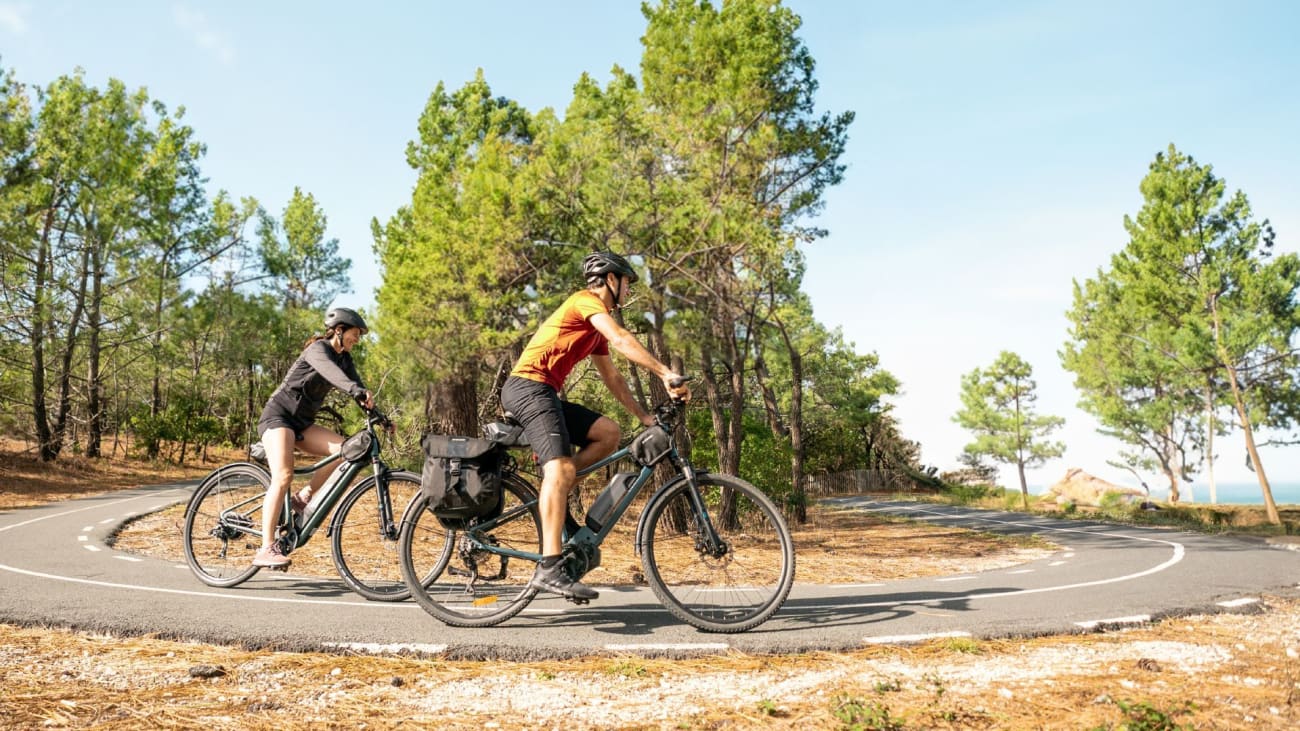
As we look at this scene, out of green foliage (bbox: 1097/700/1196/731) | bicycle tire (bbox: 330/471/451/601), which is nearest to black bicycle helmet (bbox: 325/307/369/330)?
bicycle tire (bbox: 330/471/451/601)

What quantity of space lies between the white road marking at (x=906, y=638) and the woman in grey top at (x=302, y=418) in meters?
3.68

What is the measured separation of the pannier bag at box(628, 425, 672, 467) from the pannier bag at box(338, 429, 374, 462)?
207 centimetres

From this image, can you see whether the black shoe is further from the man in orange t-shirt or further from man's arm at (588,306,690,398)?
man's arm at (588,306,690,398)

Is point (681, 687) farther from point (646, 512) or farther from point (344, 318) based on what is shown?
point (344, 318)

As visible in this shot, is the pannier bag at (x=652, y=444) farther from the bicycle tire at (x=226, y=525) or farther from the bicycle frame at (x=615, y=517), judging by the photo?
the bicycle tire at (x=226, y=525)

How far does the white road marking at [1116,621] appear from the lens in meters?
4.80

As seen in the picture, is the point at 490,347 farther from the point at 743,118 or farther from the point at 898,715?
the point at 898,715

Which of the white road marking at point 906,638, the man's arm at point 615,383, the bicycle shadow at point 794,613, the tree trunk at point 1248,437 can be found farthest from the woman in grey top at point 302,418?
Answer: the tree trunk at point 1248,437

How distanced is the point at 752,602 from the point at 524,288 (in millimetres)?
10017

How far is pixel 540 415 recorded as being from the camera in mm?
4664

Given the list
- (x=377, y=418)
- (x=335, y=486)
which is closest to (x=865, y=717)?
(x=377, y=418)

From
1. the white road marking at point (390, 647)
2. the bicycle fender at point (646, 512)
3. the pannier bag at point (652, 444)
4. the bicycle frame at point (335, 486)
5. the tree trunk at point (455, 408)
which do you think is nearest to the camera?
the white road marking at point (390, 647)

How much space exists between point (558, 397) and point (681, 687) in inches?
75.3

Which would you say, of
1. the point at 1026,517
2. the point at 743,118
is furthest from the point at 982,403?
the point at 743,118
